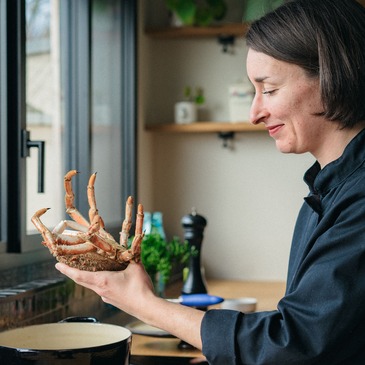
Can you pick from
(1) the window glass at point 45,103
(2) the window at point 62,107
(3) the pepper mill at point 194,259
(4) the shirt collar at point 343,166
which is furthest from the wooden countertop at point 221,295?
(4) the shirt collar at point 343,166

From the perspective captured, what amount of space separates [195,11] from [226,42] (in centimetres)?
19

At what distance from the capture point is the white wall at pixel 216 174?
3.30m

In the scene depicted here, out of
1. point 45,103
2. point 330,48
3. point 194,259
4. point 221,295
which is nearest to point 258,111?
point 330,48

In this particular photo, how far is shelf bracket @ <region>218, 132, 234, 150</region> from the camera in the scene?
3.28 m

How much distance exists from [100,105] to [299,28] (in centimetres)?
178

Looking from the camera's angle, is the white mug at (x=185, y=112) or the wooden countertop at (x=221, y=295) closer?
the wooden countertop at (x=221, y=295)

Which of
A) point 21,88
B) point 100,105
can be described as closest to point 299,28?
point 21,88

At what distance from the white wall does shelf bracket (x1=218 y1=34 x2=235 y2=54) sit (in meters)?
0.02

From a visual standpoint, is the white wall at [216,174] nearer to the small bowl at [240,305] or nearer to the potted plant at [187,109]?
the potted plant at [187,109]

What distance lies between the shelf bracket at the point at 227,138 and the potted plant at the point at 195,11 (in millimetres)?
444

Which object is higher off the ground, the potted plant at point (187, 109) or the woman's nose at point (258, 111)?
the potted plant at point (187, 109)

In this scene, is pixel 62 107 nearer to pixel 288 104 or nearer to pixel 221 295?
pixel 221 295

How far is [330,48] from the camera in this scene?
4.21 ft

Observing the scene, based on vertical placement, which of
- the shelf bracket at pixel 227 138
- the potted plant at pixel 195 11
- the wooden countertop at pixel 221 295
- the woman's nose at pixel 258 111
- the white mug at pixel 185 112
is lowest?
the wooden countertop at pixel 221 295
